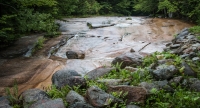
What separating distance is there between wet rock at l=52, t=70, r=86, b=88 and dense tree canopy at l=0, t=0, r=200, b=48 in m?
3.33

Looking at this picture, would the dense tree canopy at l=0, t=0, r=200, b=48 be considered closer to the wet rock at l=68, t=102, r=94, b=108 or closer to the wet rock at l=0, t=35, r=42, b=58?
the wet rock at l=0, t=35, r=42, b=58

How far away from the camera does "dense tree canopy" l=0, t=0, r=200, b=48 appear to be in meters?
8.61

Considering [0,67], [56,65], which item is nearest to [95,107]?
[56,65]

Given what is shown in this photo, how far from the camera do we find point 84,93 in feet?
15.5

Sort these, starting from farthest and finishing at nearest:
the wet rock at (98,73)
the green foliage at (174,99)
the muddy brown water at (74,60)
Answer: the muddy brown water at (74,60), the wet rock at (98,73), the green foliage at (174,99)

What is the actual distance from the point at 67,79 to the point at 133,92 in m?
1.69

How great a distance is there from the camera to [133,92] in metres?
4.36

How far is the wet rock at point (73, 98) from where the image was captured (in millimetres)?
4254

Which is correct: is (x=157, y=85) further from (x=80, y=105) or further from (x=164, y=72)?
(x=80, y=105)

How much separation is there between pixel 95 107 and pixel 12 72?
4390 mm

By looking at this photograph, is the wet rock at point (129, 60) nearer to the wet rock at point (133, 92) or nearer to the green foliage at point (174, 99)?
the wet rock at point (133, 92)

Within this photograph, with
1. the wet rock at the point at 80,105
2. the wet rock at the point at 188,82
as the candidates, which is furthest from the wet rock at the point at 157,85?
the wet rock at the point at 80,105

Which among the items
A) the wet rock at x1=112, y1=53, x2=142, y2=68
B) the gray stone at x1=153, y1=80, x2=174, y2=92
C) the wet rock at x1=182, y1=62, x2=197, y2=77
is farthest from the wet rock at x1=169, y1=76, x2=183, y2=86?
the wet rock at x1=112, y1=53, x2=142, y2=68

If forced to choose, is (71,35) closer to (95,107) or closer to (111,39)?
(111,39)
